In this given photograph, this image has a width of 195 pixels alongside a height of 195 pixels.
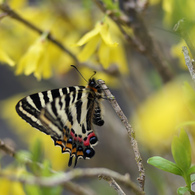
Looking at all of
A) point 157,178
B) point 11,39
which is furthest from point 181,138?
point 11,39

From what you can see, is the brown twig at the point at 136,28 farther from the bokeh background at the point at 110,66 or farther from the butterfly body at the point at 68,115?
the butterfly body at the point at 68,115

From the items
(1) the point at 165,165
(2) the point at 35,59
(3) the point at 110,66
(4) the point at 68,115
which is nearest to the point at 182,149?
(1) the point at 165,165

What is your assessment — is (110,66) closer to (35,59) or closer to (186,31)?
(35,59)

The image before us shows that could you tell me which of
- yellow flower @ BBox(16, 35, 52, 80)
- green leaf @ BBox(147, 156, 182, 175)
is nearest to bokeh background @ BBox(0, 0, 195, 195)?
yellow flower @ BBox(16, 35, 52, 80)

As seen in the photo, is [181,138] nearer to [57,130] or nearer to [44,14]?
[57,130]

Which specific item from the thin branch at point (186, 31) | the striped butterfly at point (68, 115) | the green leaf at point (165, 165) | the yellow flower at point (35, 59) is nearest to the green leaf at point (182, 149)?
the green leaf at point (165, 165)

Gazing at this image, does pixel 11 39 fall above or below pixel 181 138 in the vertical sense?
above
